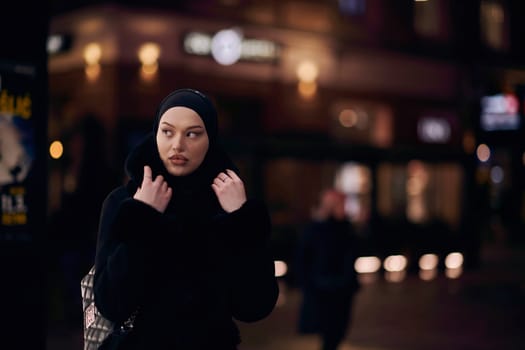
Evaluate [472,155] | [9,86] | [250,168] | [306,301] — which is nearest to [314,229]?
[306,301]

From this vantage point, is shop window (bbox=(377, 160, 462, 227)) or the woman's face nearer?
the woman's face

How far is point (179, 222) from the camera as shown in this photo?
333 cm

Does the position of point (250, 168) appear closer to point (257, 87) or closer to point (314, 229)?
point (257, 87)

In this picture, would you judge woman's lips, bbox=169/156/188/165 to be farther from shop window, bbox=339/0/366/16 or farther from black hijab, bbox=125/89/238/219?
shop window, bbox=339/0/366/16

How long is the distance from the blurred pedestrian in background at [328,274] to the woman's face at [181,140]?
19.8ft

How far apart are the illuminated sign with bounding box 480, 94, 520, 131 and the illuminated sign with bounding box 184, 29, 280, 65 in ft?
20.1

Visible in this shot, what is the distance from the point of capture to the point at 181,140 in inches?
131

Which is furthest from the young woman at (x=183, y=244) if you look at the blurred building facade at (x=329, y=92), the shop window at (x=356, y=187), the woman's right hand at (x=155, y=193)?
the shop window at (x=356, y=187)

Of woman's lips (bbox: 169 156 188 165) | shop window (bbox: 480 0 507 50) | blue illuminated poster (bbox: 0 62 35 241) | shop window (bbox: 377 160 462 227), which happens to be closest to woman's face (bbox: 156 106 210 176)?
woman's lips (bbox: 169 156 188 165)

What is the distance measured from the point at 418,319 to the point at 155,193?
1100 cm

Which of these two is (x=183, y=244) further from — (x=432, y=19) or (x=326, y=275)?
(x=432, y=19)

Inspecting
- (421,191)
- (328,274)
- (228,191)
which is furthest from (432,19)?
(228,191)

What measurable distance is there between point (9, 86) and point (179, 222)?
2.33 metres

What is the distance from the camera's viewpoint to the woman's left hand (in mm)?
3408
